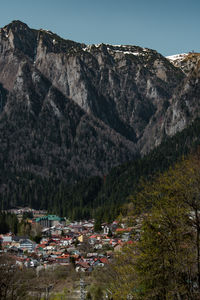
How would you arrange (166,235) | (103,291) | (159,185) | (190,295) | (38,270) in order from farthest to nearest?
(38,270) → (103,291) → (159,185) → (166,235) → (190,295)

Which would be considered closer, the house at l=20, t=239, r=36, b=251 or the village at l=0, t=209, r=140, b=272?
the village at l=0, t=209, r=140, b=272

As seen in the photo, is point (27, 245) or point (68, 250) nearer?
point (68, 250)

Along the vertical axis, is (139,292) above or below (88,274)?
above

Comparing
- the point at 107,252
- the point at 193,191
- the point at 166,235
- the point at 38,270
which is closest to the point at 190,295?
the point at 166,235

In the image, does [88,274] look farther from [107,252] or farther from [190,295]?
[190,295]

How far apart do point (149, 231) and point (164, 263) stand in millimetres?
2253

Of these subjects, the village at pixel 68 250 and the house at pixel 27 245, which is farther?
the house at pixel 27 245

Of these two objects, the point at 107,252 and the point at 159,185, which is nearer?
the point at 159,185

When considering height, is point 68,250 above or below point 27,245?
above

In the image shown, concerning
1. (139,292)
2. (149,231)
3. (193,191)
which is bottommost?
(139,292)

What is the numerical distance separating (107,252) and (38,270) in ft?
72.3

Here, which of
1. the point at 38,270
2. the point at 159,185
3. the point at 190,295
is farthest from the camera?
the point at 38,270

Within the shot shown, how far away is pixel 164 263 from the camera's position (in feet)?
105

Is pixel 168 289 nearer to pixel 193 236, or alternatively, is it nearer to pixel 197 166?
pixel 193 236
